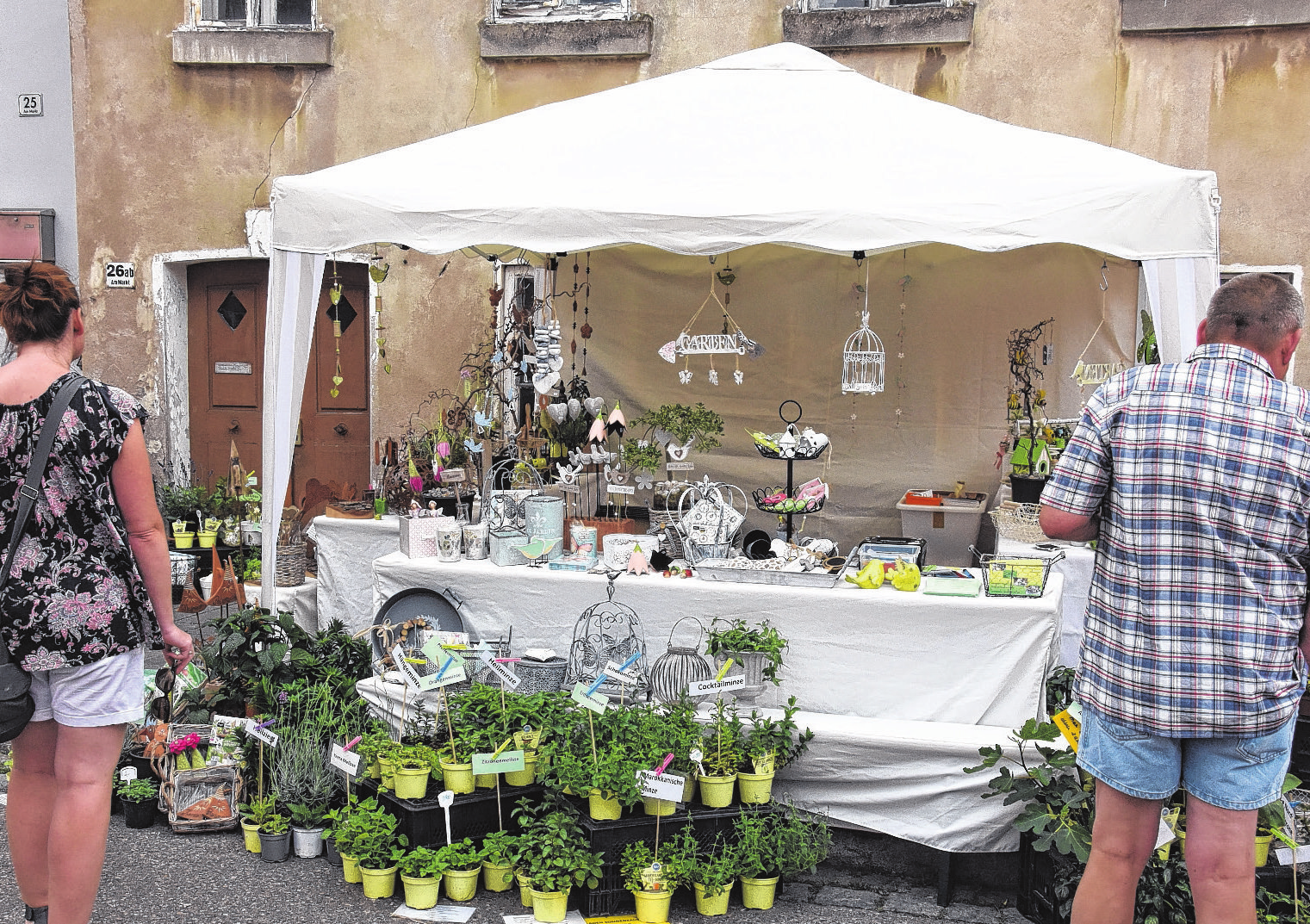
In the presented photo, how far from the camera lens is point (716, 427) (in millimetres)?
5305

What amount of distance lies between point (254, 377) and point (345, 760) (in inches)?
187

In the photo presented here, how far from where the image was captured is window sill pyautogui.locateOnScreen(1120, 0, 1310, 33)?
20.0 ft

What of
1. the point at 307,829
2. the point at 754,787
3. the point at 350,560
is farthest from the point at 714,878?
the point at 350,560

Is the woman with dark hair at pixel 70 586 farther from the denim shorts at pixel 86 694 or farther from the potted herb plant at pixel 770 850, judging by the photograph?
the potted herb plant at pixel 770 850

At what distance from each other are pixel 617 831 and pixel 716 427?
2.28 m

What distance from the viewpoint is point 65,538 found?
2.78 meters

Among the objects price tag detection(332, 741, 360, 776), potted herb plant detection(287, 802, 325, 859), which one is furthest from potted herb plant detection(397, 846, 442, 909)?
potted herb plant detection(287, 802, 325, 859)

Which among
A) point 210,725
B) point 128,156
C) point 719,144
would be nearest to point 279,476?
point 210,725

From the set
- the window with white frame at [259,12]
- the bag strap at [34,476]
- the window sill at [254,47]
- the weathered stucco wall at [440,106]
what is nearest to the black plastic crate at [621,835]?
the bag strap at [34,476]

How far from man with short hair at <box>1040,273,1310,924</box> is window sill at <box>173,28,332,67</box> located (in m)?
6.15

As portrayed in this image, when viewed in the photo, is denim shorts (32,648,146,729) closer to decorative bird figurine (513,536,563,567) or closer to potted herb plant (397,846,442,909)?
potted herb plant (397,846,442,909)

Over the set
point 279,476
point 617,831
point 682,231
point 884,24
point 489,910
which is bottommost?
point 489,910

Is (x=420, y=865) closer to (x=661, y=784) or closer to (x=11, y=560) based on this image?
(x=661, y=784)

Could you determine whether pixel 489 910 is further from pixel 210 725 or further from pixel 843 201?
pixel 843 201
